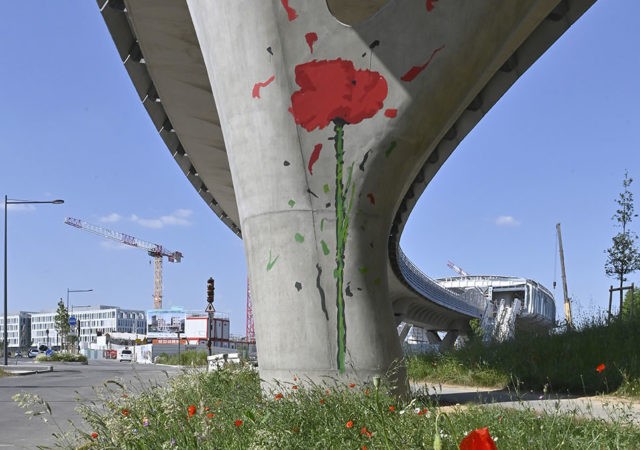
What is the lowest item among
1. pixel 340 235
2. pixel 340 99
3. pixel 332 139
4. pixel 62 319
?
pixel 62 319

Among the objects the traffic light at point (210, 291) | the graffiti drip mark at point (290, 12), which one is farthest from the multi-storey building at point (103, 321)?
the graffiti drip mark at point (290, 12)

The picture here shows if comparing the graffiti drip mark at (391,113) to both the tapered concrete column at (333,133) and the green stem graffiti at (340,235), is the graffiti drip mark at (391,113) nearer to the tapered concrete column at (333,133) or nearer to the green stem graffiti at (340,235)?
the tapered concrete column at (333,133)

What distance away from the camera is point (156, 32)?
1330 cm

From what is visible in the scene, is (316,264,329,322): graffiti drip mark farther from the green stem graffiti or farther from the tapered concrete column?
the green stem graffiti

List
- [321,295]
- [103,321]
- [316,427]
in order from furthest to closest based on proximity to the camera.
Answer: [103,321] < [321,295] < [316,427]

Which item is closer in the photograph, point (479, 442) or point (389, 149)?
point (479, 442)

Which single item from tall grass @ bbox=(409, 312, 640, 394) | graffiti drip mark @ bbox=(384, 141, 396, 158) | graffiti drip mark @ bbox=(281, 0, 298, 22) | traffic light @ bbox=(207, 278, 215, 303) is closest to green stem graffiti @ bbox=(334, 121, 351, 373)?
graffiti drip mark @ bbox=(384, 141, 396, 158)

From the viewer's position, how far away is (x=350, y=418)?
17.0 feet

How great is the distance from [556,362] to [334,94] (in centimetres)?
601

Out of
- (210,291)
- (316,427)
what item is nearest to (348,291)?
(316,427)

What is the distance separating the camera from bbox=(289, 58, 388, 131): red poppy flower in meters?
8.39

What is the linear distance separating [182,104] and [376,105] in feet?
32.6

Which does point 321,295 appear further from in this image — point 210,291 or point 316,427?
point 210,291

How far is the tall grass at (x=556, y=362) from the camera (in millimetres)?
10102
